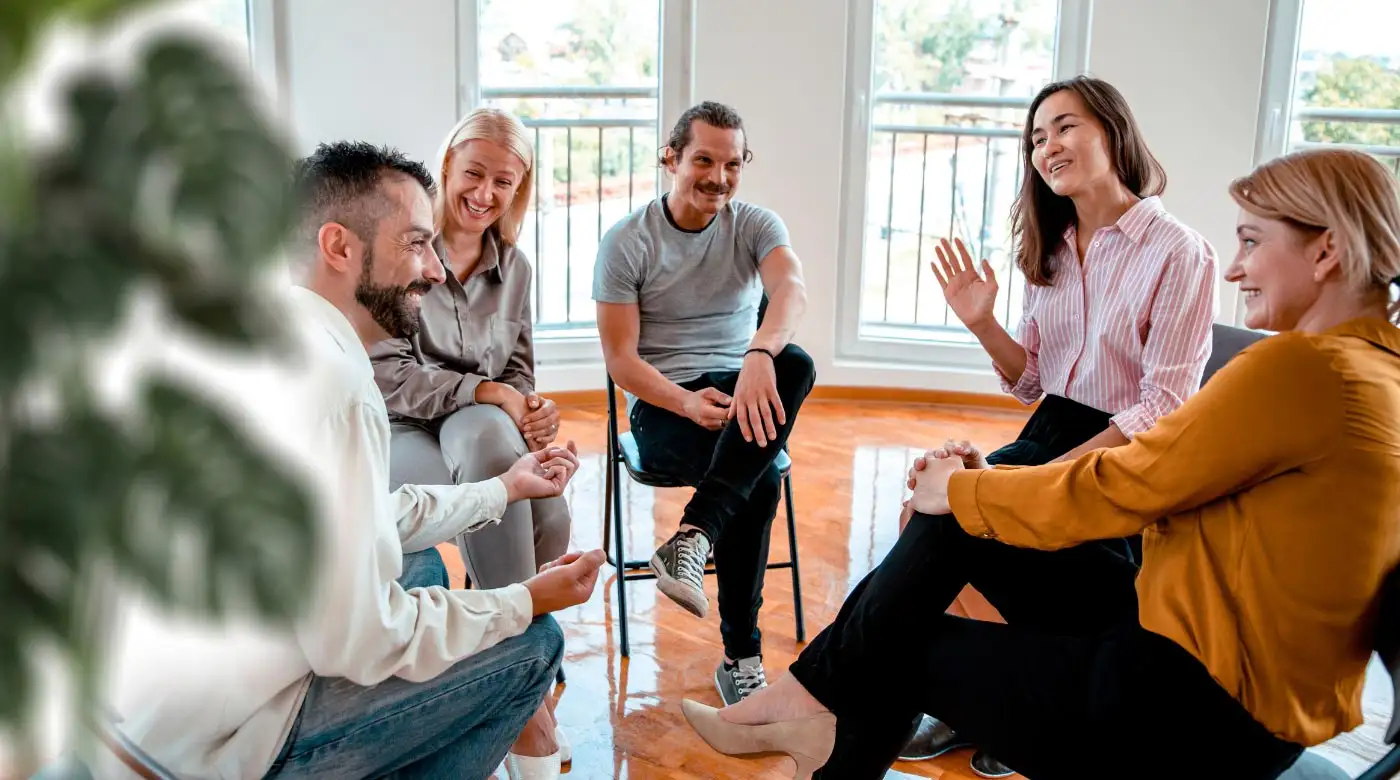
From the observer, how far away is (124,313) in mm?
308

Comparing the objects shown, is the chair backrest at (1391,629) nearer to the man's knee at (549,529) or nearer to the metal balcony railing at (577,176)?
the man's knee at (549,529)

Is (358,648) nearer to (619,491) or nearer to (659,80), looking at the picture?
(619,491)

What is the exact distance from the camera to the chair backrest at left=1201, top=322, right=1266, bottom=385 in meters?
2.33

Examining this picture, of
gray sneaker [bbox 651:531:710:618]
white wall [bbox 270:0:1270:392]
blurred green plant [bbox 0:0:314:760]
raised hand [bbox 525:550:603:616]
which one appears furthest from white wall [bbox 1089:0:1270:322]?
blurred green plant [bbox 0:0:314:760]

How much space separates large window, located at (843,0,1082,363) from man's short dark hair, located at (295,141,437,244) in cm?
328

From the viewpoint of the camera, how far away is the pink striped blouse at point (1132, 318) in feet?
7.41

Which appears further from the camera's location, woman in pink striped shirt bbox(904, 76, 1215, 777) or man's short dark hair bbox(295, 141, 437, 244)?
woman in pink striped shirt bbox(904, 76, 1215, 777)

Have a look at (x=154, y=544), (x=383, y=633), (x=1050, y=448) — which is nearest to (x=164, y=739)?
(x=383, y=633)

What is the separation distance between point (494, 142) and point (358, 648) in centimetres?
145

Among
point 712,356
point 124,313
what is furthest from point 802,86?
point 124,313

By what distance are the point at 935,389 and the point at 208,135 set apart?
4867 mm

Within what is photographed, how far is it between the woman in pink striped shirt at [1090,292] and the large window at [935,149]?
2352mm

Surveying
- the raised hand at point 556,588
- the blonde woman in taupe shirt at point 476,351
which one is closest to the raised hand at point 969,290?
the blonde woman in taupe shirt at point 476,351

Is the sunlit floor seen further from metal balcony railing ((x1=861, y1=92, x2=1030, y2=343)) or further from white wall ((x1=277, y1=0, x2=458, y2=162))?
white wall ((x1=277, y1=0, x2=458, y2=162))
